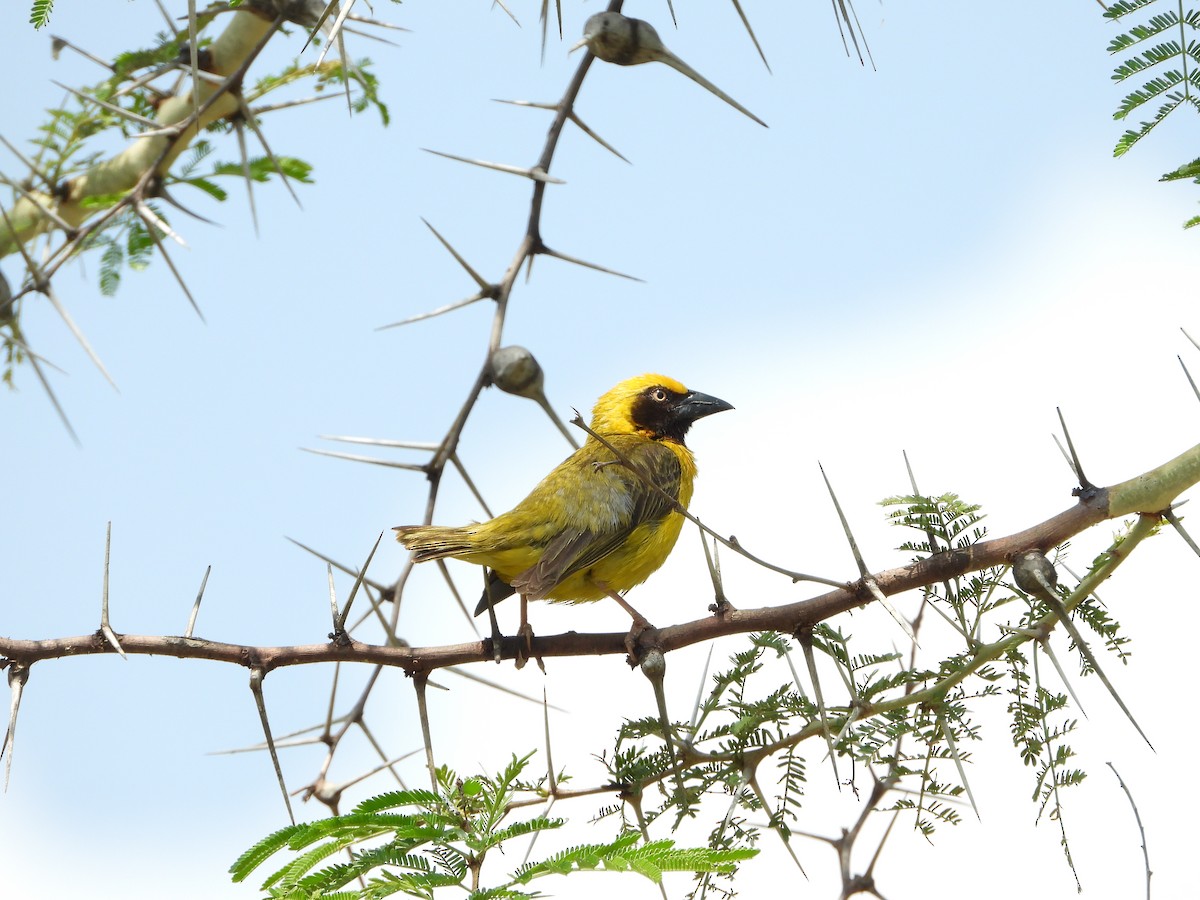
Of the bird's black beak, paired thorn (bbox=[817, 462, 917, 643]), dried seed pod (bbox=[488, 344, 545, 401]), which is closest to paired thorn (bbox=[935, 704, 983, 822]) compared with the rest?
paired thorn (bbox=[817, 462, 917, 643])

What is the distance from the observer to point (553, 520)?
5.27 meters

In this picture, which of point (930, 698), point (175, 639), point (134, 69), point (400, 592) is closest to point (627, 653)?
point (400, 592)

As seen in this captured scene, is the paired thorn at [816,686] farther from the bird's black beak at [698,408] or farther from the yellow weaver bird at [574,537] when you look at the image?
the bird's black beak at [698,408]

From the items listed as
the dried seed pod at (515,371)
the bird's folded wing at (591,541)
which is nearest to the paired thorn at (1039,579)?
the dried seed pod at (515,371)

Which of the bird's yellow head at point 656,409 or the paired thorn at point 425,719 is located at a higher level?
the bird's yellow head at point 656,409

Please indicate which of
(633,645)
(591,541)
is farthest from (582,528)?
(633,645)

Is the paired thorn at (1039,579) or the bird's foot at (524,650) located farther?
the bird's foot at (524,650)

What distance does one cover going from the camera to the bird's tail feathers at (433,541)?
469 cm

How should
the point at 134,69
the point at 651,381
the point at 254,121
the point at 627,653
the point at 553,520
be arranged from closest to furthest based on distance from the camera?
the point at 627,653 → the point at 254,121 → the point at 553,520 → the point at 134,69 → the point at 651,381

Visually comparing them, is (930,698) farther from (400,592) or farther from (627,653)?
(400,592)

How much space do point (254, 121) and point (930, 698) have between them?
2634mm

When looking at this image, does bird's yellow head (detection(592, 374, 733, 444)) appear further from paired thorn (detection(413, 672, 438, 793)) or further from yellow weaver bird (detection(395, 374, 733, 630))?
paired thorn (detection(413, 672, 438, 793))

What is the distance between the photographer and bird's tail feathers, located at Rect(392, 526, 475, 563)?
15.4 ft

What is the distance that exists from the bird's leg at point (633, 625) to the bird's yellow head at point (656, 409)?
5.25ft
